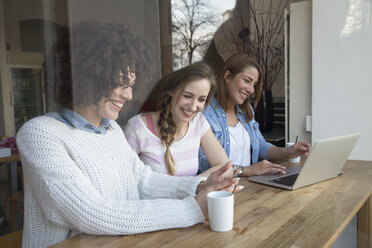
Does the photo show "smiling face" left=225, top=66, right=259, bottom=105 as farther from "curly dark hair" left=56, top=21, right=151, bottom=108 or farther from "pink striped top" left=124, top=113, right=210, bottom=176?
"curly dark hair" left=56, top=21, right=151, bottom=108

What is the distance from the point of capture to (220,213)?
796 mm

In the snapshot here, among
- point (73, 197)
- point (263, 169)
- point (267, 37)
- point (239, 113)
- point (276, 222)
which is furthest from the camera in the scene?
point (267, 37)

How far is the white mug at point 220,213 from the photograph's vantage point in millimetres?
799

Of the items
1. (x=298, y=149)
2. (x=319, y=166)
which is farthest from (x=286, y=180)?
(x=298, y=149)

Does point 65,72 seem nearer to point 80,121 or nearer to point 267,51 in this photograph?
point 80,121

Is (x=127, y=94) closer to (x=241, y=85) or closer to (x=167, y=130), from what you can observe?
(x=167, y=130)

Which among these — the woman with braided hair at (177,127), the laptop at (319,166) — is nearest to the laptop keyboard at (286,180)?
the laptop at (319,166)

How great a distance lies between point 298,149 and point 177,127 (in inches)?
22.2

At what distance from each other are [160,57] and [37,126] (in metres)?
0.45

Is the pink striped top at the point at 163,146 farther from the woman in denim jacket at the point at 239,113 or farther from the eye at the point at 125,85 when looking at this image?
the woman in denim jacket at the point at 239,113

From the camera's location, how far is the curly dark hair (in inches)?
31.5

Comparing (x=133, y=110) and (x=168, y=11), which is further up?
(x=168, y=11)

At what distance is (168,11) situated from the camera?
3.71 ft

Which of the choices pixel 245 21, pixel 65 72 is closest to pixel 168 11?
pixel 65 72
